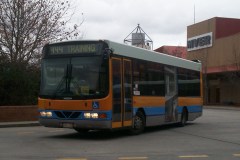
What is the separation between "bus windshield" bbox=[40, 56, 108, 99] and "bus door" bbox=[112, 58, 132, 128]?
1.70 feet

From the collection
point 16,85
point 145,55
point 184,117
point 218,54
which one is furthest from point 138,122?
point 218,54

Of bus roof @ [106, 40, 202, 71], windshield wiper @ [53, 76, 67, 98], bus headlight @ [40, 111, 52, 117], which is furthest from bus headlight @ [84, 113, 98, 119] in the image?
bus roof @ [106, 40, 202, 71]

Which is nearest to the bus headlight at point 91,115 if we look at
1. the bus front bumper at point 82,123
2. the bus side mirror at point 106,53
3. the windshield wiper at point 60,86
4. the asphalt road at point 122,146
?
the bus front bumper at point 82,123

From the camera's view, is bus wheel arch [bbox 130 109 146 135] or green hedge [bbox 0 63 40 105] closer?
bus wheel arch [bbox 130 109 146 135]

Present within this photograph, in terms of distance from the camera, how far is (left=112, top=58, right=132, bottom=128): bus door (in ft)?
51.0

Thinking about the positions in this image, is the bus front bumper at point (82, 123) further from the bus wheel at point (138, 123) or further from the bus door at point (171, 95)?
the bus door at point (171, 95)

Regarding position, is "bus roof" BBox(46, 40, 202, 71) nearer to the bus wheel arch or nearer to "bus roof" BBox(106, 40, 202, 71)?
"bus roof" BBox(106, 40, 202, 71)

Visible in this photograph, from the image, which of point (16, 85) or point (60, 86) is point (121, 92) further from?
point (16, 85)

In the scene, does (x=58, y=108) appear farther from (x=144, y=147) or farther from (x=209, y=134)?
(x=209, y=134)

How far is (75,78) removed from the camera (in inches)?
606

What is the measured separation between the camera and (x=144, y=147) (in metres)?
13.8

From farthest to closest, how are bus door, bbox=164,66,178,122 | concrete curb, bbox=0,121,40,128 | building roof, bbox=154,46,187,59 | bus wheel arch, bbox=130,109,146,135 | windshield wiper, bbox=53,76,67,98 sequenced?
building roof, bbox=154,46,187,59 → concrete curb, bbox=0,121,40,128 → bus door, bbox=164,66,178,122 → bus wheel arch, bbox=130,109,146,135 → windshield wiper, bbox=53,76,67,98

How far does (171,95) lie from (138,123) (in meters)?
3.53

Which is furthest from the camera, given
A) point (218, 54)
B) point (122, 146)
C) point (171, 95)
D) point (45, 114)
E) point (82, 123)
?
point (218, 54)
